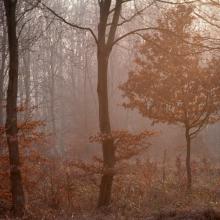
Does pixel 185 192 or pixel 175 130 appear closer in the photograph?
pixel 185 192

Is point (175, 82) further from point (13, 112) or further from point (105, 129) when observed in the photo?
point (13, 112)

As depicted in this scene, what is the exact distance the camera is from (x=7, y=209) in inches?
561

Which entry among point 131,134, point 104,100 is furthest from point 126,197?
point 104,100

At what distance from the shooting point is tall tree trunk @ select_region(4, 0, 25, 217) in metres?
12.6

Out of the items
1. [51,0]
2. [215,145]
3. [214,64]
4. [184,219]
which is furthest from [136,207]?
[51,0]

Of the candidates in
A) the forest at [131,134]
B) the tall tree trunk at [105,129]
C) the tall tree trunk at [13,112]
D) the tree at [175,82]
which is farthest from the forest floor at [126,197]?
the tree at [175,82]

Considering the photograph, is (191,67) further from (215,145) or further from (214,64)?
(215,145)

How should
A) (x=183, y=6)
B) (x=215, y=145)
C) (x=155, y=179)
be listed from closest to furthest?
(x=183, y=6) < (x=155, y=179) < (x=215, y=145)

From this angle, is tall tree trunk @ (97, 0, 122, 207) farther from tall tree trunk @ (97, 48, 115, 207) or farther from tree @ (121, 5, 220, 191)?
tree @ (121, 5, 220, 191)

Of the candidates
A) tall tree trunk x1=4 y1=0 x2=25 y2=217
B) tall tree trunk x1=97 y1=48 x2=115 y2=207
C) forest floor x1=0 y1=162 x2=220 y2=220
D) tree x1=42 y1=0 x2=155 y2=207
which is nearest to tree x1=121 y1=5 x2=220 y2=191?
forest floor x1=0 y1=162 x2=220 y2=220

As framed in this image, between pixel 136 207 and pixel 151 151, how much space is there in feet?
70.2

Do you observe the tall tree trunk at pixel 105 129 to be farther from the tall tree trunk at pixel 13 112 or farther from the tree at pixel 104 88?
the tall tree trunk at pixel 13 112

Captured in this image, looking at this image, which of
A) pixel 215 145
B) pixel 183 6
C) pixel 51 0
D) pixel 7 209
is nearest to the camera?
pixel 7 209

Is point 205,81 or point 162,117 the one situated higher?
point 205,81
